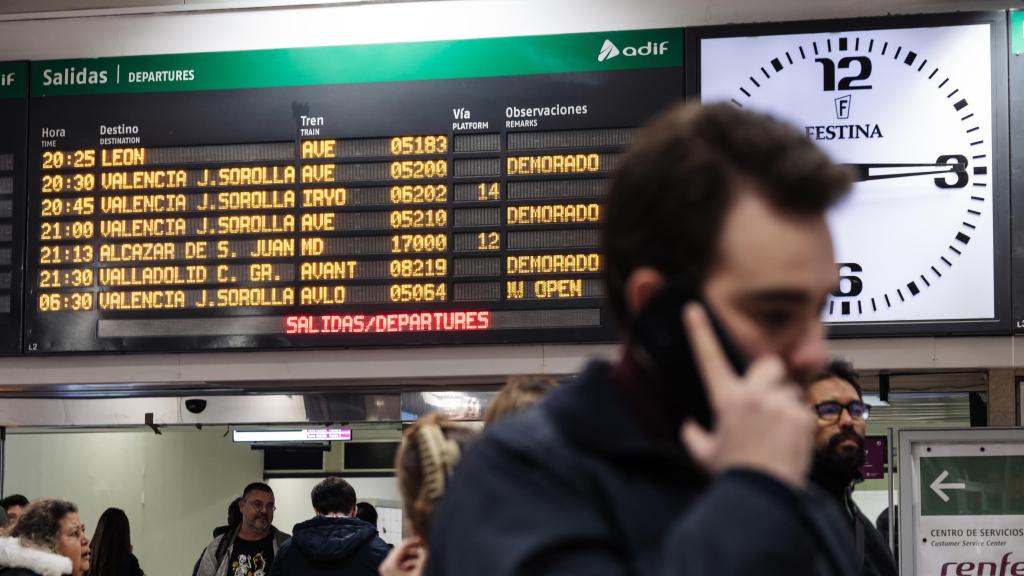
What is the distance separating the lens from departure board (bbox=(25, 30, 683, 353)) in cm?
539

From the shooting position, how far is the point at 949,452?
5.32 m

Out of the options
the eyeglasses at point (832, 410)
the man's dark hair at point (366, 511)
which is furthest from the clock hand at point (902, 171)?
the man's dark hair at point (366, 511)

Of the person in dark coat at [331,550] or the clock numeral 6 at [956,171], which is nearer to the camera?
the clock numeral 6 at [956,171]

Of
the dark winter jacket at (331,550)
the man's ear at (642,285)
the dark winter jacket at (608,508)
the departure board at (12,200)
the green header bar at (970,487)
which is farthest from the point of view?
the departure board at (12,200)

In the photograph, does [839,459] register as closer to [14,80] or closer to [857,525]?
[857,525]

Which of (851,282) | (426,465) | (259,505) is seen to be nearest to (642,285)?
(426,465)

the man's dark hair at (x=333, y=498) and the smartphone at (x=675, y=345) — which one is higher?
the smartphone at (x=675, y=345)

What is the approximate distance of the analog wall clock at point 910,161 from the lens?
5.20m

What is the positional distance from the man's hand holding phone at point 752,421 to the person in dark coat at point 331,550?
183 inches

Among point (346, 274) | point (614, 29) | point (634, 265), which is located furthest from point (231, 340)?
point (634, 265)

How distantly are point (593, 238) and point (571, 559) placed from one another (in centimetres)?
441

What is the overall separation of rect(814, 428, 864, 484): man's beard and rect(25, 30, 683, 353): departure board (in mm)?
2262

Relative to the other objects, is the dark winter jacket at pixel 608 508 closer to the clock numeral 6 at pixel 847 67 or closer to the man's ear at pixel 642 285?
the man's ear at pixel 642 285

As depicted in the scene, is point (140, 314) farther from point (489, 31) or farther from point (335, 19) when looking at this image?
point (489, 31)
